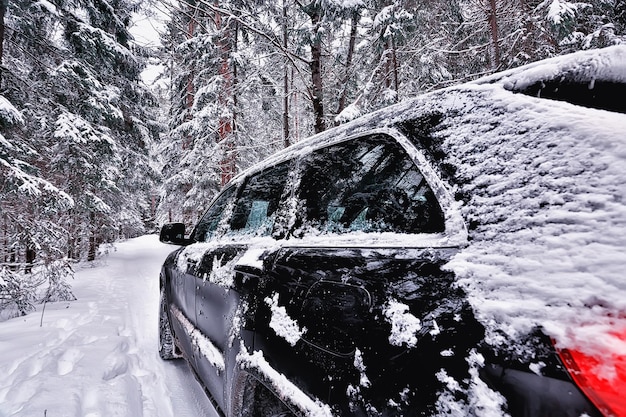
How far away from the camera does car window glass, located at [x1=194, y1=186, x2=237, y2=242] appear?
2973 mm

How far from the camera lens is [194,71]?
15.0 meters

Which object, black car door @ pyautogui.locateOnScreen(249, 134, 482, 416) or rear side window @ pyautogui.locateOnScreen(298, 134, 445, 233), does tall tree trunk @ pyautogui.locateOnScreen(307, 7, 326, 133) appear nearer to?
rear side window @ pyautogui.locateOnScreen(298, 134, 445, 233)

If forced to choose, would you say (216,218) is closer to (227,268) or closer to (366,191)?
(227,268)

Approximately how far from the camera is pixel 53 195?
662 centimetres

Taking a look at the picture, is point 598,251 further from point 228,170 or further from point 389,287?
point 228,170

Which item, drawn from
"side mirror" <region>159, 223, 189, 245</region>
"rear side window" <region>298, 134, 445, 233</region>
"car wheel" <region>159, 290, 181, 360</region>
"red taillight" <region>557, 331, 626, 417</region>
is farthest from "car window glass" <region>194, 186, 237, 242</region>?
"red taillight" <region>557, 331, 626, 417</region>

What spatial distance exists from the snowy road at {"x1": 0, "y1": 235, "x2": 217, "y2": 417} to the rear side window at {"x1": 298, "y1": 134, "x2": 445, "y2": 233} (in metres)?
2.34

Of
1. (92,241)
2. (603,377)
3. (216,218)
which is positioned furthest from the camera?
(92,241)

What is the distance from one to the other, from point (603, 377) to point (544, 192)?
40cm

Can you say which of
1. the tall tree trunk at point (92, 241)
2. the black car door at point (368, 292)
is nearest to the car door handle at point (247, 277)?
the black car door at point (368, 292)

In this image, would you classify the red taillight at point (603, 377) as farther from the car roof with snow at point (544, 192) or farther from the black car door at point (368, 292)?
the black car door at point (368, 292)

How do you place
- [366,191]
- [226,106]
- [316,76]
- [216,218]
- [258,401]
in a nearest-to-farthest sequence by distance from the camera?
[366,191]
[258,401]
[216,218]
[316,76]
[226,106]

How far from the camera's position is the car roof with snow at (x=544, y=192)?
680 millimetres

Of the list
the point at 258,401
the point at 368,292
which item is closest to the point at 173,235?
the point at 258,401
